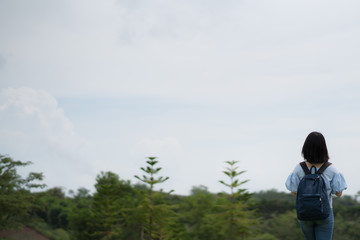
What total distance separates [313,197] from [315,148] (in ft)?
1.35

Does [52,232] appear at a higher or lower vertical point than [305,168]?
higher

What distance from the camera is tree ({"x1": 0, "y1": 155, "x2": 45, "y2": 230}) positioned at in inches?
1171

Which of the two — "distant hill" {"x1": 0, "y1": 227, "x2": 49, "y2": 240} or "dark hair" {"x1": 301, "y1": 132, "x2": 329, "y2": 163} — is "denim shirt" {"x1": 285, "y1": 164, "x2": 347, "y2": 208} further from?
"distant hill" {"x1": 0, "y1": 227, "x2": 49, "y2": 240}

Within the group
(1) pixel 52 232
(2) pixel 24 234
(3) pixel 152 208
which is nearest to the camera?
(3) pixel 152 208

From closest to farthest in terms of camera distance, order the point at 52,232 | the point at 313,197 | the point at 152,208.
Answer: the point at 313,197, the point at 152,208, the point at 52,232

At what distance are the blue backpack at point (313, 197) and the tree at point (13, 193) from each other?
29130mm

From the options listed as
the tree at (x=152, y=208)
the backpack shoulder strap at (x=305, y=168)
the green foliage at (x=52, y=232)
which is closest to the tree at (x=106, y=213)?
the tree at (x=152, y=208)

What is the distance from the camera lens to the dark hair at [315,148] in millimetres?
3504

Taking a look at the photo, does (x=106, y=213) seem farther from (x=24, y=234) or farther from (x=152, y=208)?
(x=24, y=234)

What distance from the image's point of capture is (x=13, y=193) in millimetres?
30609

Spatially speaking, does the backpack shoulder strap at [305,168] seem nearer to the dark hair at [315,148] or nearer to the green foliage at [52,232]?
the dark hair at [315,148]

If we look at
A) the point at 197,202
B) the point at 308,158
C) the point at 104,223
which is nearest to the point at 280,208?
the point at 197,202

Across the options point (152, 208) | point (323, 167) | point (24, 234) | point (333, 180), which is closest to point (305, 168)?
point (323, 167)

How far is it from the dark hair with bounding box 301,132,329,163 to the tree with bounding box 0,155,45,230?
2923 cm
